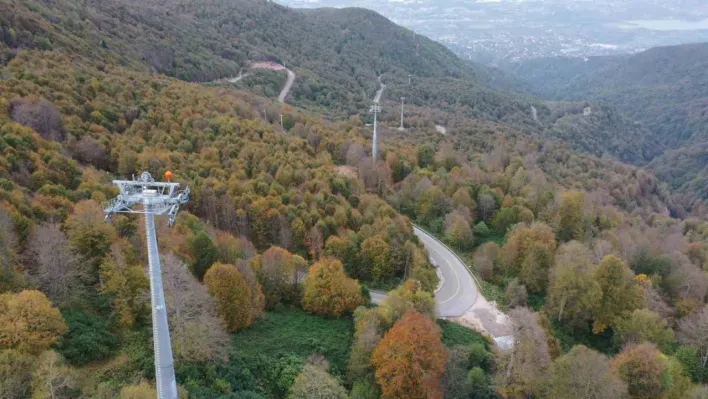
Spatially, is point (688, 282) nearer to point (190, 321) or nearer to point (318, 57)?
point (190, 321)

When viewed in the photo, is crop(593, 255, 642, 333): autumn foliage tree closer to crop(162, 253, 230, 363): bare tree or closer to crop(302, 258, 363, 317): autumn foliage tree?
crop(302, 258, 363, 317): autumn foliage tree

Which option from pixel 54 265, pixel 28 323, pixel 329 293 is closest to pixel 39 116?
pixel 54 265

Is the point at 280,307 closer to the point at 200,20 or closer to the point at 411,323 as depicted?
the point at 411,323

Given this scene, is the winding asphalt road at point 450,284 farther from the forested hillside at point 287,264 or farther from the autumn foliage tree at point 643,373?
the autumn foliage tree at point 643,373

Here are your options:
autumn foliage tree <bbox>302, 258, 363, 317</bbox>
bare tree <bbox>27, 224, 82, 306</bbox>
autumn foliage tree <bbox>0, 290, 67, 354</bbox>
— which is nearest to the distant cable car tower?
autumn foliage tree <bbox>0, 290, 67, 354</bbox>

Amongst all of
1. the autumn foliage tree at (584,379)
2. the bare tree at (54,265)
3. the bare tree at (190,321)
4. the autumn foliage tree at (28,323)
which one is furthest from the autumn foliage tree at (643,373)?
the bare tree at (54,265)
